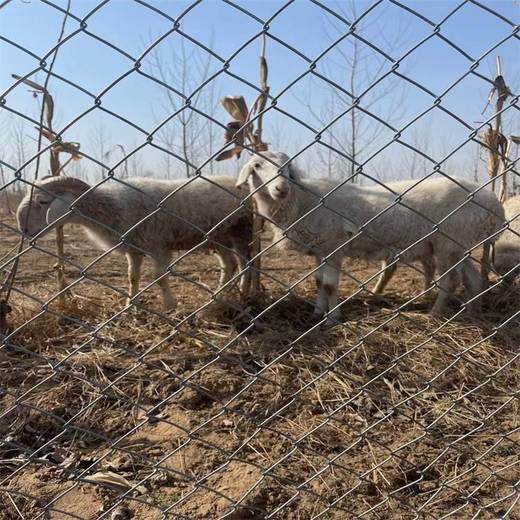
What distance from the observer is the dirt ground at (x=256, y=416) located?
213cm

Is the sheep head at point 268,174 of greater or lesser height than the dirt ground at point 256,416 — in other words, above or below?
above

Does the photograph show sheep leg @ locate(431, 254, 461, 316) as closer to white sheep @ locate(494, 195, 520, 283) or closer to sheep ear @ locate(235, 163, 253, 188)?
white sheep @ locate(494, 195, 520, 283)

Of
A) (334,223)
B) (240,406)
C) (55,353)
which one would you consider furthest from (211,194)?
(240,406)

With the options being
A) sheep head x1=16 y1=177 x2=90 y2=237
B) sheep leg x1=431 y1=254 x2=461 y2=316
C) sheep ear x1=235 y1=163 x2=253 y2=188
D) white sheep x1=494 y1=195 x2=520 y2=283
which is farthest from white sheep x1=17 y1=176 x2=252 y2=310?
white sheep x1=494 y1=195 x2=520 y2=283

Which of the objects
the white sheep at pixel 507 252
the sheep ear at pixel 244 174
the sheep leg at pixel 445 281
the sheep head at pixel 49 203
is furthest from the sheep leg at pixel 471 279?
the sheep head at pixel 49 203

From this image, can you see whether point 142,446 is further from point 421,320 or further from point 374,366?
point 421,320

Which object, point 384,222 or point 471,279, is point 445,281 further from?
point 384,222

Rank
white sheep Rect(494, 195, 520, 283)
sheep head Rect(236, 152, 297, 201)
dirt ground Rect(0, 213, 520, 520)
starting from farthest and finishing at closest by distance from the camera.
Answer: white sheep Rect(494, 195, 520, 283) < sheep head Rect(236, 152, 297, 201) < dirt ground Rect(0, 213, 520, 520)

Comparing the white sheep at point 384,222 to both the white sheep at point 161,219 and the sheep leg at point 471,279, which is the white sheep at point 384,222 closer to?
the sheep leg at point 471,279

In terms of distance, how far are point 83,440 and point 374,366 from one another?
1925 mm

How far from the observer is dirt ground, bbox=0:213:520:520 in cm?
213

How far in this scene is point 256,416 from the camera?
9.87 ft

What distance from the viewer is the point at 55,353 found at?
3.69m

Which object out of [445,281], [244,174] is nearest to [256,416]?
[244,174]
